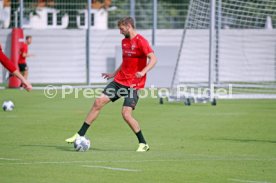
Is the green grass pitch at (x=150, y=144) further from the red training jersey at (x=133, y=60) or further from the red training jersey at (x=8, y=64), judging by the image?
the red training jersey at (x=8, y=64)

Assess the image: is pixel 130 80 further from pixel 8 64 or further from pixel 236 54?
pixel 236 54

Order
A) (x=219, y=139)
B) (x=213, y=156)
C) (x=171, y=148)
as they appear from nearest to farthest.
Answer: (x=213, y=156)
(x=171, y=148)
(x=219, y=139)

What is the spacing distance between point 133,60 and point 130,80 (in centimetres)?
35

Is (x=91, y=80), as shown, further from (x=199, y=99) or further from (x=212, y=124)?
(x=212, y=124)

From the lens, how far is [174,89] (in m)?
27.5

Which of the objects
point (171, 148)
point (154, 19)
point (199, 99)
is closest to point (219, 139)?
point (171, 148)

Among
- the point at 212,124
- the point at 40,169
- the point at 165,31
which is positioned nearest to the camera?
the point at 40,169

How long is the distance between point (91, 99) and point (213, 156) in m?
15.2

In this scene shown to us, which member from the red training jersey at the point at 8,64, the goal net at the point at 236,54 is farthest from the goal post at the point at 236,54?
the red training jersey at the point at 8,64

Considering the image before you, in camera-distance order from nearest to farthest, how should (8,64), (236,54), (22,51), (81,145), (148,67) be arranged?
(8,64) < (148,67) < (81,145) < (22,51) < (236,54)

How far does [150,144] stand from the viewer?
15008mm

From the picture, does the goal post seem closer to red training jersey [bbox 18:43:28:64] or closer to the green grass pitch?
red training jersey [bbox 18:43:28:64]

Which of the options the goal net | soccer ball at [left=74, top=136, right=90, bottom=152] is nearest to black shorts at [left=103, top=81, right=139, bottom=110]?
soccer ball at [left=74, top=136, right=90, bottom=152]

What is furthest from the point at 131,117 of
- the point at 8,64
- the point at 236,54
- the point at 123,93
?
the point at 236,54
